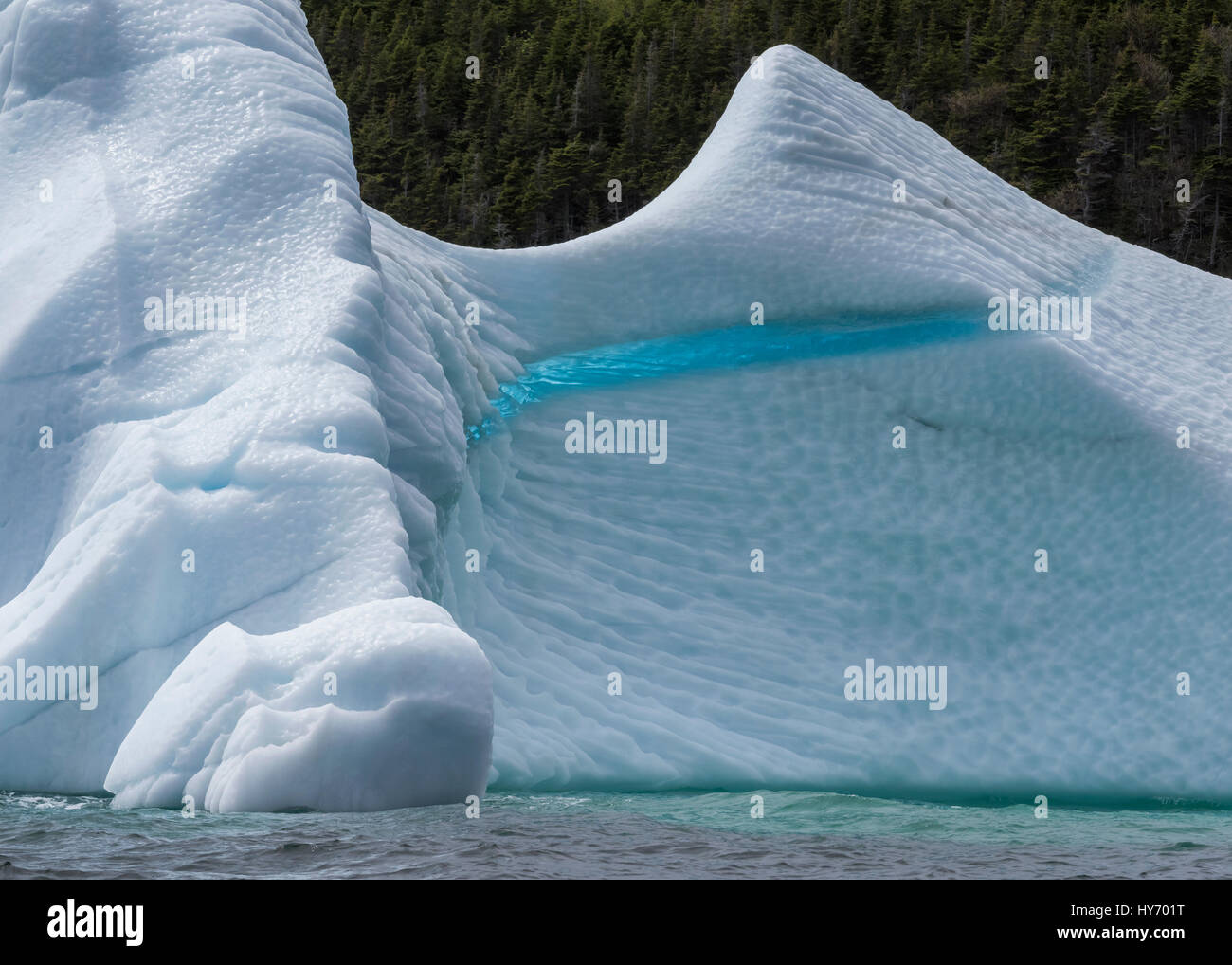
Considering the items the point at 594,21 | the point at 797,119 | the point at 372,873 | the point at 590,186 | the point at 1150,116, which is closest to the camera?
the point at 372,873

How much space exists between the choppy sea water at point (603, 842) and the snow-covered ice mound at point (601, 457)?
517 mm

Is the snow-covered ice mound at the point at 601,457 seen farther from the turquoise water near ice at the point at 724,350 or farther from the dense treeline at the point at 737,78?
the dense treeline at the point at 737,78

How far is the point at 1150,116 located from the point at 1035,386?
61.3m

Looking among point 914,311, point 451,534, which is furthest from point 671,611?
point 914,311

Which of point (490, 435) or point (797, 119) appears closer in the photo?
point (490, 435)

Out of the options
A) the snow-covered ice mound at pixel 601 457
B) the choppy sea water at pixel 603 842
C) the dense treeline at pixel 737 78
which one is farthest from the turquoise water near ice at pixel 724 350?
the dense treeline at pixel 737 78

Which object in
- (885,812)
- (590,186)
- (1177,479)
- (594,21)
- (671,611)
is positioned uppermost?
(594,21)

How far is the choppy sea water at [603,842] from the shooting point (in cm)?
698

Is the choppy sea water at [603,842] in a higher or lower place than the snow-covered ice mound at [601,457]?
lower

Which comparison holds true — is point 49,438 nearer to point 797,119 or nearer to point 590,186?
point 797,119

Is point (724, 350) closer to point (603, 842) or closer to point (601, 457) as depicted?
point (601, 457)

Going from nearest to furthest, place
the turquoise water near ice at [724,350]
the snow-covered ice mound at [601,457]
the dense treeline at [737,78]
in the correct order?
Answer: the snow-covered ice mound at [601,457]
the turquoise water near ice at [724,350]
the dense treeline at [737,78]

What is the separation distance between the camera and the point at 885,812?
970 cm

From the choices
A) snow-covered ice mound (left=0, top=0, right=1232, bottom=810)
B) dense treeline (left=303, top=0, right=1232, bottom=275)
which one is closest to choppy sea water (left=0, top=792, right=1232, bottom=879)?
snow-covered ice mound (left=0, top=0, right=1232, bottom=810)
